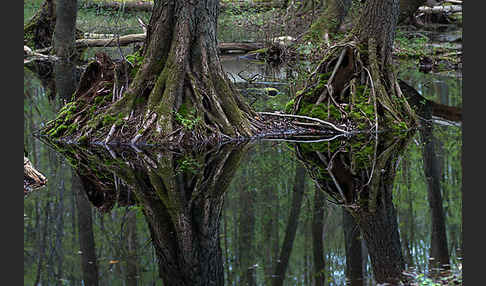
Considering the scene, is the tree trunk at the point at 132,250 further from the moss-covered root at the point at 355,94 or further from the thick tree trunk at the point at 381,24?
the thick tree trunk at the point at 381,24

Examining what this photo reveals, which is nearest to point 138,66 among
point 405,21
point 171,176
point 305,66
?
point 171,176

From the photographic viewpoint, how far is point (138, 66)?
11.1 m


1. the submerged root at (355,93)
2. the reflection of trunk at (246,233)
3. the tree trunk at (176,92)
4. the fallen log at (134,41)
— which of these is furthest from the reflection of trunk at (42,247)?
the fallen log at (134,41)

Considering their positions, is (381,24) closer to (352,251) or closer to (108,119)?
(108,119)

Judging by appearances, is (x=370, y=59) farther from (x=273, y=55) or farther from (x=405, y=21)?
(x=405, y=21)

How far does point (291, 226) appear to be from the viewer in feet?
21.2

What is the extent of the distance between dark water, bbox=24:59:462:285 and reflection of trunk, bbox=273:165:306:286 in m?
0.02

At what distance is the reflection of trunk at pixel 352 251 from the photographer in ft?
15.7

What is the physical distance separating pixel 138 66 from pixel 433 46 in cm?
1600

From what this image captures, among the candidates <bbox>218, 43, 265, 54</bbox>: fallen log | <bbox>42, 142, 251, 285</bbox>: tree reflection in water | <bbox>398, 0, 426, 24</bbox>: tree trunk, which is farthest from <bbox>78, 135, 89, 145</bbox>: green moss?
<bbox>398, 0, 426, 24</bbox>: tree trunk

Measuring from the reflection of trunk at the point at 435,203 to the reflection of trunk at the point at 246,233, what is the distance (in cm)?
142

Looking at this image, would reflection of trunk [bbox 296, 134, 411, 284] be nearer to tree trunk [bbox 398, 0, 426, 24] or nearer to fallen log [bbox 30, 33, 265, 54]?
fallen log [bbox 30, 33, 265, 54]

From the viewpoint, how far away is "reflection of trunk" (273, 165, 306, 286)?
4965 millimetres

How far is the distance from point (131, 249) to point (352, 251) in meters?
1.89
